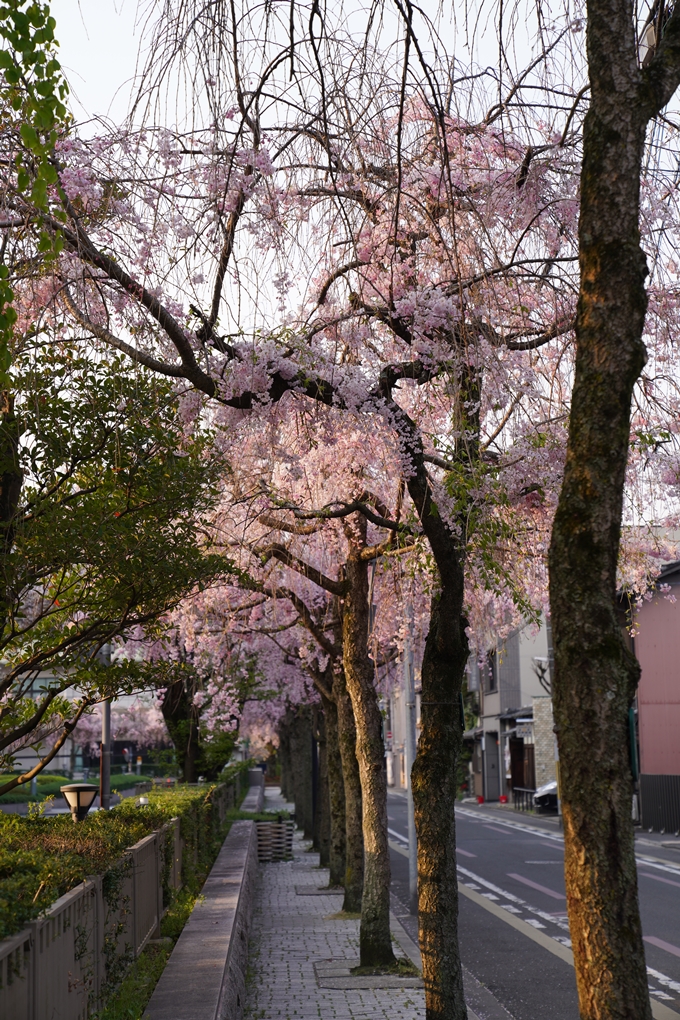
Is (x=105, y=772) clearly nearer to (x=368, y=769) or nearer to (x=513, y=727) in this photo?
(x=368, y=769)

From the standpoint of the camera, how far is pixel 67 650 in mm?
9055

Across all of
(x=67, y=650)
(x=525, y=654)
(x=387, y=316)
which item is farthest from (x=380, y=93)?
(x=525, y=654)

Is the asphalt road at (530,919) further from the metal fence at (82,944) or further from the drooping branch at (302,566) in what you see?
the drooping branch at (302,566)

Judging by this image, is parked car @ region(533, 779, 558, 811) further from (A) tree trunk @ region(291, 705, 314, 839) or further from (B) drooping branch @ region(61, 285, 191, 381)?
(B) drooping branch @ region(61, 285, 191, 381)

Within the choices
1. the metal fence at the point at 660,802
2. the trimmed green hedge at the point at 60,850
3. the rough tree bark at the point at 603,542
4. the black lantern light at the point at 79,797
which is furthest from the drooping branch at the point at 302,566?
the metal fence at the point at 660,802

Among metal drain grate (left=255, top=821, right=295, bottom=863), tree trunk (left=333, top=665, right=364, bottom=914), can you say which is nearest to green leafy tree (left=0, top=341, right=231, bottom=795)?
tree trunk (left=333, top=665, right=364, bottom=914)

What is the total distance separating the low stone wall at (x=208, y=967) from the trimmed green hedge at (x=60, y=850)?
35.1 inches

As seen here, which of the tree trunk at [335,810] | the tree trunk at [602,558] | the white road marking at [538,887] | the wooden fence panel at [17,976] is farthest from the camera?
the tree trunk at [335,810]

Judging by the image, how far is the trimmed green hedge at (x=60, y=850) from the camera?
529 cm

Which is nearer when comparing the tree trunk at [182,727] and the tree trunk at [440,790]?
the tree trunk at [440,790]

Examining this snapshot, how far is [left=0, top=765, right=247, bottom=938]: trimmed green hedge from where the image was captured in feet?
17.4

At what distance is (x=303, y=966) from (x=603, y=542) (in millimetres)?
9704

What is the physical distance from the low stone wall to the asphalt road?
2467 mm

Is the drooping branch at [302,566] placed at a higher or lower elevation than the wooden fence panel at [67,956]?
higher
